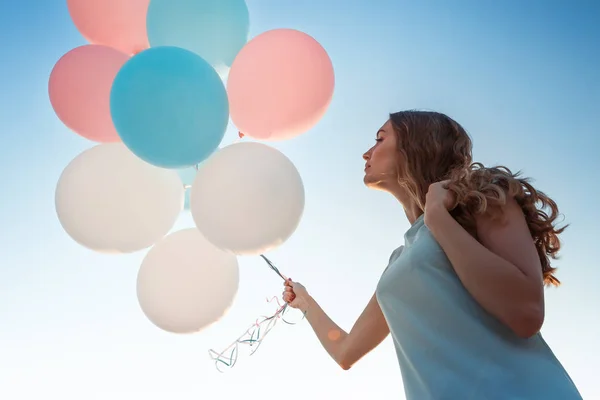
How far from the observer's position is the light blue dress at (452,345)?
4.71 feet

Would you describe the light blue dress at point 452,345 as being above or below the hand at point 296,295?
below

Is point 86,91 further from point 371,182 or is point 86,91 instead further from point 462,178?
point 462,178

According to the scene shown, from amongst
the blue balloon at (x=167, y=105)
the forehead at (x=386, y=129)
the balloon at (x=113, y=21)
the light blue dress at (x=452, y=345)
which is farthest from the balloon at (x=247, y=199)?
the balloon at (x=113, y=21)

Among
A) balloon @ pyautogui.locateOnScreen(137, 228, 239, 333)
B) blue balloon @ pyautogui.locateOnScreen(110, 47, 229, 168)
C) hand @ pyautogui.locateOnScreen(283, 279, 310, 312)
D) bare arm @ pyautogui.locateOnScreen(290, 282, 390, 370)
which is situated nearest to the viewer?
blue balloon @ pyautogui.locateOnScreen(110, 47, 229, 168)

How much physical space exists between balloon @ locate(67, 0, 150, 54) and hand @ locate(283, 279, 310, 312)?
153 cm

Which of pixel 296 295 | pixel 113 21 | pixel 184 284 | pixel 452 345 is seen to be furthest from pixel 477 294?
pixel 113 21

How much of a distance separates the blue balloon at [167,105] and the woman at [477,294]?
971 millimetres

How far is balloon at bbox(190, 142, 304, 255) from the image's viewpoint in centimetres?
210

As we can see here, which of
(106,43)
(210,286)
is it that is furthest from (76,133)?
(210,286)

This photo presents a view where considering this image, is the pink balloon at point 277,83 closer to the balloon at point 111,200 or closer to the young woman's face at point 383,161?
the young woman's face at point 383,161

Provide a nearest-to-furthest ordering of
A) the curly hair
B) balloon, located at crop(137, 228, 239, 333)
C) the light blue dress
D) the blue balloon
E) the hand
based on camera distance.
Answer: the light blue dress, the curly hair, the blue balloon, balloon, located at crop(137, 228, 239, 333), the hand

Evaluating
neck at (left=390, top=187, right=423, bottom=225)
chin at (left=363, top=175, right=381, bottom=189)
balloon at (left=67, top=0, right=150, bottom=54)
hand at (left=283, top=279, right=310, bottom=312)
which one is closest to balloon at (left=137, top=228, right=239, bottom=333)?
hand at (left=283, top=279, right=310, bottom=312)

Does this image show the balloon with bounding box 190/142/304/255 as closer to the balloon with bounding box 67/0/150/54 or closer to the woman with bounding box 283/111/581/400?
the woman with bounding box 283/111/581/400

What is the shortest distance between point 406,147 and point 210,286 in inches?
45.4
